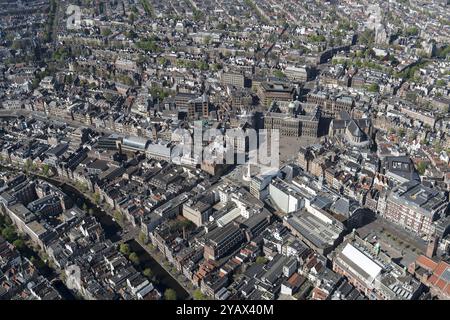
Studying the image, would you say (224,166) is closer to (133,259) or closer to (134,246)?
(134,246)

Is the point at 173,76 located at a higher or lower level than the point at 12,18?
lower

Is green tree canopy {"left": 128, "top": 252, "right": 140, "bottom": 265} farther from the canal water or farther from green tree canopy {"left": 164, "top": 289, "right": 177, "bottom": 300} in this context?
green tree canopy {"left": 164, "top": 289, "right": 177, "bottom": 300}

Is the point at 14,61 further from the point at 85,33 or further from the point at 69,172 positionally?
the point at 69,172

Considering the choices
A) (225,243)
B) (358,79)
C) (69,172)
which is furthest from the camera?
(358,79)

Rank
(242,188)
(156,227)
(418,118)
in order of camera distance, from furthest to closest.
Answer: (418,118)
(242,188)
(156,227)

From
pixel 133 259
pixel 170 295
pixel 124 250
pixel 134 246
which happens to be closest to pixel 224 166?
pixel 134 246

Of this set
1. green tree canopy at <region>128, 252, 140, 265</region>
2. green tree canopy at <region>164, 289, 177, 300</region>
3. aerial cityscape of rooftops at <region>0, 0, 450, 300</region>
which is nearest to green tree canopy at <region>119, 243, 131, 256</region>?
aerial cityscape of rooftops at <region>0, 0, 450, 300</region>

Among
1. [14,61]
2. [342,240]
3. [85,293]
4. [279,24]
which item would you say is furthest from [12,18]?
[342,240]

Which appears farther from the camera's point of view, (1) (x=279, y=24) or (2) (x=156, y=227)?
(1) (x=279, y=24)
